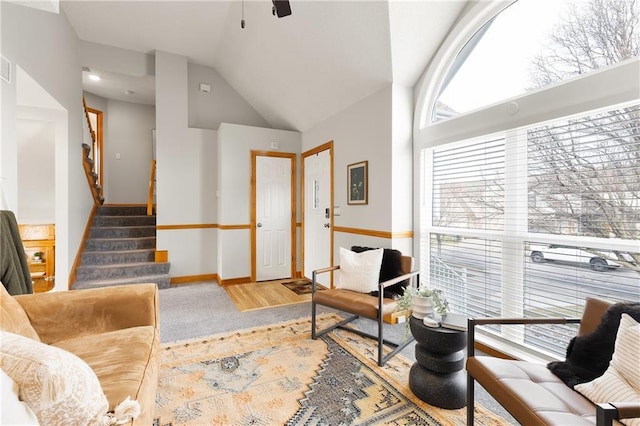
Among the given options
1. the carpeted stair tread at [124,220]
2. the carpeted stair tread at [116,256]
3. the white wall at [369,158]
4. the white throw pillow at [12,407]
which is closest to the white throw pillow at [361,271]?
the white wall at [369,158]

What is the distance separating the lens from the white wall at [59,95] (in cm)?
231

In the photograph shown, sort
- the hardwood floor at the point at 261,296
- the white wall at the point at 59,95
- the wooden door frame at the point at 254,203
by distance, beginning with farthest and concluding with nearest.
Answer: the wooden door frame at the point at 254,203 < the hardwood floor at the point at 261,296 < the white wall at the point at 59,95

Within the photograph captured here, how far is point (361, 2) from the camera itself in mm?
2471

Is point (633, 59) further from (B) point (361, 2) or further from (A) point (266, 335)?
(A) point (266, 335)

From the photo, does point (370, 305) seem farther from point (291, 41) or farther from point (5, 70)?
point (5, 70)

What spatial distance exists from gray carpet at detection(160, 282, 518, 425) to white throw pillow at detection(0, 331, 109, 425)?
1849 mm

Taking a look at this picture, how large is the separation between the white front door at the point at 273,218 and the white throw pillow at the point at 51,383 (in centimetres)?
375

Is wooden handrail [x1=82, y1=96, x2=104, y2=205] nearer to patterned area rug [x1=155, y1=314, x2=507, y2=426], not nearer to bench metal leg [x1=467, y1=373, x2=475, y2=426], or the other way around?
patterned area rug [x1=155, y1=314, x2=507, y2=426]

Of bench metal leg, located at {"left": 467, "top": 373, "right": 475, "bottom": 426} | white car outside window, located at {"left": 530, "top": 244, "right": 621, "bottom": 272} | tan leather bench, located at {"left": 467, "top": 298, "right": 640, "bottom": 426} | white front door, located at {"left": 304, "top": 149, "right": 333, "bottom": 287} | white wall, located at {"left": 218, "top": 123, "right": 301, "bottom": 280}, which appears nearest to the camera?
tan leather bench, located at {"left": 467, "top": 298, "right": 640, "bottom": 426}

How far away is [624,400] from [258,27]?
13.7 ft

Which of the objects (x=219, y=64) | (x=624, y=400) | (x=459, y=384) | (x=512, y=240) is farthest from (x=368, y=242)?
(x=219, y=64)

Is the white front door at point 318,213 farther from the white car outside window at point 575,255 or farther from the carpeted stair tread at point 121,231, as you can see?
the carpeted stair tread at point 121,231

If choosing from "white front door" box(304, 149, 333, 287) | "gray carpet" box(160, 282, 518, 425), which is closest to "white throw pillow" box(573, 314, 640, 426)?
"gray carpet" box(160, 282, 518, 425)

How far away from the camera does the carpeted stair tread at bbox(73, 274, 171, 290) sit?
390 centimetres
